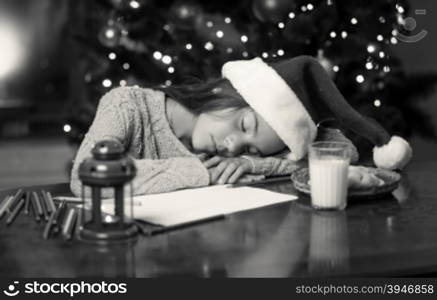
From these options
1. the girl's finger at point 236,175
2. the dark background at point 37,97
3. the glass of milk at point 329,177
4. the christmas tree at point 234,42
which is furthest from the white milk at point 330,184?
the dark background at point 37,97

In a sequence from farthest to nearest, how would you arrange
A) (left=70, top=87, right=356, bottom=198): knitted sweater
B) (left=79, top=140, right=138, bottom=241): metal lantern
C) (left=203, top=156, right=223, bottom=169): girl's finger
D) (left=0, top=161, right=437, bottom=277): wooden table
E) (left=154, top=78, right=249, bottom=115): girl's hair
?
(left=154, top=78, right=249, bottom=115): girl's hair < (left=203, top=156, right=223, bottom=169): girl's finger < (left=70, top=87, right=356, bottom=198): knitted sweater < (left=79, top=140, right=138, bottom=241): metal lantern < (left=0, top=161, right=437, bottom=277): wooden table

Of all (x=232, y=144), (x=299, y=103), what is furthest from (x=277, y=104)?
(x=232, y=144)

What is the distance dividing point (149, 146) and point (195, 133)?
0.13 m

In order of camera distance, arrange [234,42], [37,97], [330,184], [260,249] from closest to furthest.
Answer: [260,249], [330,184], [234,42], [37,97]

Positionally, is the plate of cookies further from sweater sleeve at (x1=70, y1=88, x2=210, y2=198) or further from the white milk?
sweater sleeve at (x1=70, y1=88, x2=210, y2=198)

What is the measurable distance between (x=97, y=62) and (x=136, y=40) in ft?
0.79

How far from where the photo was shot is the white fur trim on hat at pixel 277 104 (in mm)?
1698

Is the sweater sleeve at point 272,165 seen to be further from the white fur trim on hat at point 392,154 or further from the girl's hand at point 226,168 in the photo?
the white fur trim on hat at point 392,154

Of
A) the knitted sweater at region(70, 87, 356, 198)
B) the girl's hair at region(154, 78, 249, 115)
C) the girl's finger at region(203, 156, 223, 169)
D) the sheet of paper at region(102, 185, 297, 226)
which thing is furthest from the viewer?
the girl's hair at region(154, 78, 249, 115)

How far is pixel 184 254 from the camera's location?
3.67ft

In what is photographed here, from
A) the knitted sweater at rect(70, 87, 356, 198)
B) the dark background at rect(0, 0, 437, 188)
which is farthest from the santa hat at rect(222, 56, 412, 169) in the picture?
the dark background at rect(0, 0, 437, 188)

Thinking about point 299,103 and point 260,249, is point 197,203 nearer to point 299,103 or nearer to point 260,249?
point 260,249

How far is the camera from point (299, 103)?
1.71m

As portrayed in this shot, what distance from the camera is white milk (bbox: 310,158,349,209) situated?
55.1 inches
